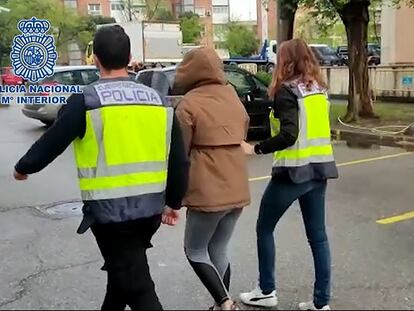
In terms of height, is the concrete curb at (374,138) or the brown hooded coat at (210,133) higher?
the brown hooded coat at (210,133)

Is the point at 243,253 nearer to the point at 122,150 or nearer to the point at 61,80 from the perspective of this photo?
the point at 122,150

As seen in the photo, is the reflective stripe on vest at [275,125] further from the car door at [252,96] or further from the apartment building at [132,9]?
the apartment building at [132,9]

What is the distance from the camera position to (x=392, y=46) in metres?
22.0

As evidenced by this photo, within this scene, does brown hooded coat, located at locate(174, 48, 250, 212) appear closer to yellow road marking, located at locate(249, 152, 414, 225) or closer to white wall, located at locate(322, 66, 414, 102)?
yellow road marking, located at locate(249, 152, 414, 225)

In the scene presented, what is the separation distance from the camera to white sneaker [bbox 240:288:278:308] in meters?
3.92

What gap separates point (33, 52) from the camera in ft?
40.2

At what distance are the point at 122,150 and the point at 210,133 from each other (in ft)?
2.33

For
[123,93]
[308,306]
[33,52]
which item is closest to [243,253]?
[308,306]

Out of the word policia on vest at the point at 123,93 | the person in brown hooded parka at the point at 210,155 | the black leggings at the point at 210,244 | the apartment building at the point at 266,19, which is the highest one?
the apartment building at the point at 266,19

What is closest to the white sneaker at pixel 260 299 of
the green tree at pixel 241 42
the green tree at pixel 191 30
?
the green tree at pixel 241 42

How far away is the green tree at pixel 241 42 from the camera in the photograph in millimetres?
57719

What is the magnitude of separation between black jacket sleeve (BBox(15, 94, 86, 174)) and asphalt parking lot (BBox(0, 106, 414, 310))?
1587mm

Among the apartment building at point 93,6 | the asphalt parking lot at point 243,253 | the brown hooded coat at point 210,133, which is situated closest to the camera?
the brown hooded coat at point 210,133

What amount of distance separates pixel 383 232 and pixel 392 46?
17.8m
